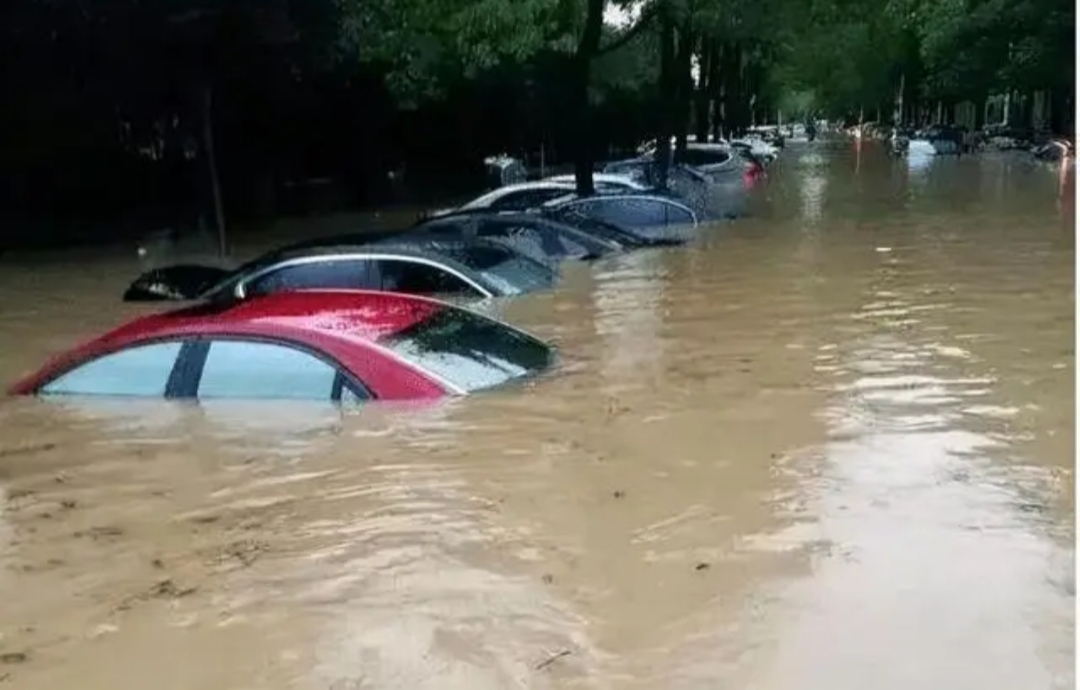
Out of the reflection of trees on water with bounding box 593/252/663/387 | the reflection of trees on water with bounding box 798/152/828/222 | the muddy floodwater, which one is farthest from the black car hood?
the reflection of trees on water with bounding box 798/152/828/222

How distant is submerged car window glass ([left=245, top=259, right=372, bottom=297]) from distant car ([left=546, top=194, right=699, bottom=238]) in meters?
9.03

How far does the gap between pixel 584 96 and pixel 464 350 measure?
21.9 m

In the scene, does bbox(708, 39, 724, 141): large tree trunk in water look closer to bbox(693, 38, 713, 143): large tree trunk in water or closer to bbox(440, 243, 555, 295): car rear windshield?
bbox(693, 38, 713, 143): large tree trunk in water

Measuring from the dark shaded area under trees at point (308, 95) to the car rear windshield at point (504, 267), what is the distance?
29.0ft

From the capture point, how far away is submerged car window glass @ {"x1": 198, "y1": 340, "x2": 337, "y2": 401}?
9.48 meters

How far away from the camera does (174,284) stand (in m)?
18.4

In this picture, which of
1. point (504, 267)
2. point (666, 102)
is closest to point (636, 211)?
point (504, 267)

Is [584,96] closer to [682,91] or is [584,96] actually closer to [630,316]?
[682,91]

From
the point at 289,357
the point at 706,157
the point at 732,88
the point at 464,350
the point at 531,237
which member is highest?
the point at 289,357

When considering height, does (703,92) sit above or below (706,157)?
above

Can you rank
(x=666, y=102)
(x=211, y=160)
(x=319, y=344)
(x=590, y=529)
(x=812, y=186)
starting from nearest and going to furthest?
1. (x=590, y=529)
2. (x=319, y=344)
3. (x=211, y=160)
4. (x=666, y=102)
5. (x=812, y=186)

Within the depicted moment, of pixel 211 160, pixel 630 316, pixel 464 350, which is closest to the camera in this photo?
pixel 464 350

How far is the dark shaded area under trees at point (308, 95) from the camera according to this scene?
25.0 meters

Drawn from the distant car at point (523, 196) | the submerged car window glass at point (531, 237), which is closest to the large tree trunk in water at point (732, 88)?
the distant car at point (523, 196)
